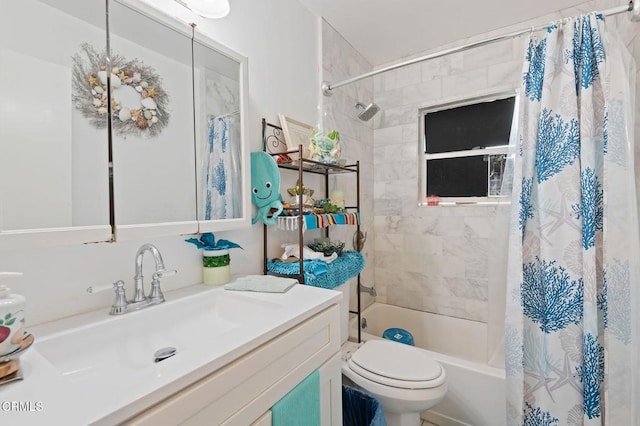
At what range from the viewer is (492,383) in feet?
4.70

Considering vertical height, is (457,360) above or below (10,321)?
below

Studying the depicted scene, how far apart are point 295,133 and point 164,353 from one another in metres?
1.16

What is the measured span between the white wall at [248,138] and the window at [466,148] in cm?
107

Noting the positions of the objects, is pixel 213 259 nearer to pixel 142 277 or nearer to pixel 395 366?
pixel 142 277

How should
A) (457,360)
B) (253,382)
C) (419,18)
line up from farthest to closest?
(419,18)
(457,360)
(253,382)

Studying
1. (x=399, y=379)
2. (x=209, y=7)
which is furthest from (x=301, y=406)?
(x=209, y=7)

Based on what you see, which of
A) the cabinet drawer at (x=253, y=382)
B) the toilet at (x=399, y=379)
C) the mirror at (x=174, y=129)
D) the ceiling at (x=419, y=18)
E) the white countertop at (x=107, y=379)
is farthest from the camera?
the ceiling at (x=419, y=18)

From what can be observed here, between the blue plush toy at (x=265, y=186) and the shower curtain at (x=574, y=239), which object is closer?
the shower curtain at (x=574, y=239)

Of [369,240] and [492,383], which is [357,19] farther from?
[492,383]

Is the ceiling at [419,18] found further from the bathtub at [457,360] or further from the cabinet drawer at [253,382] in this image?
the bathtub at [457,360]

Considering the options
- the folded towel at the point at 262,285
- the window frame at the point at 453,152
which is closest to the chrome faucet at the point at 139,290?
the folded towel at the point at 262,285

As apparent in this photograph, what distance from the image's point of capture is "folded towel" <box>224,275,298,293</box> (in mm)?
1036

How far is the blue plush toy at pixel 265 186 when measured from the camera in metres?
1.33

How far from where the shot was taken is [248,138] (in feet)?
4.09
